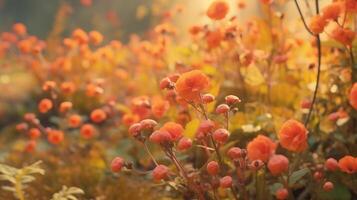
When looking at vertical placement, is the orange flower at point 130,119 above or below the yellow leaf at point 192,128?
above

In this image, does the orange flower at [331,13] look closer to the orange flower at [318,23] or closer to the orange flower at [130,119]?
the orange flower at [318,23]

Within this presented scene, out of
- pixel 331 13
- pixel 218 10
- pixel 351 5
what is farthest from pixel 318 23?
pixel 218 10

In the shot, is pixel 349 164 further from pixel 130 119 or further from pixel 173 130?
pixel 130 119

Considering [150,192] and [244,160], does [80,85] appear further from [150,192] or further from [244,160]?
[244,160]

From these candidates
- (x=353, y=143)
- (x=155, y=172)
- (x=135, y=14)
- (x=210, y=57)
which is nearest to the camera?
(x=155, y=172)

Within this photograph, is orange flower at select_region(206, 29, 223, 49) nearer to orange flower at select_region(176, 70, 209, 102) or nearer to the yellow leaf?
the yellow leaf

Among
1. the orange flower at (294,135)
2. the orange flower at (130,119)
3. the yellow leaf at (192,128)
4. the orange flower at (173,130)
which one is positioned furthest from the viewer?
the orange flower at (130,119)

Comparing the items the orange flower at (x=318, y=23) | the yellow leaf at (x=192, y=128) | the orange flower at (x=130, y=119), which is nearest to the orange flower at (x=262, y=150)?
the orange flower at (x=318, y=23)

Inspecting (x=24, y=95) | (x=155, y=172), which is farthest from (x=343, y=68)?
(x=24, y=95)
